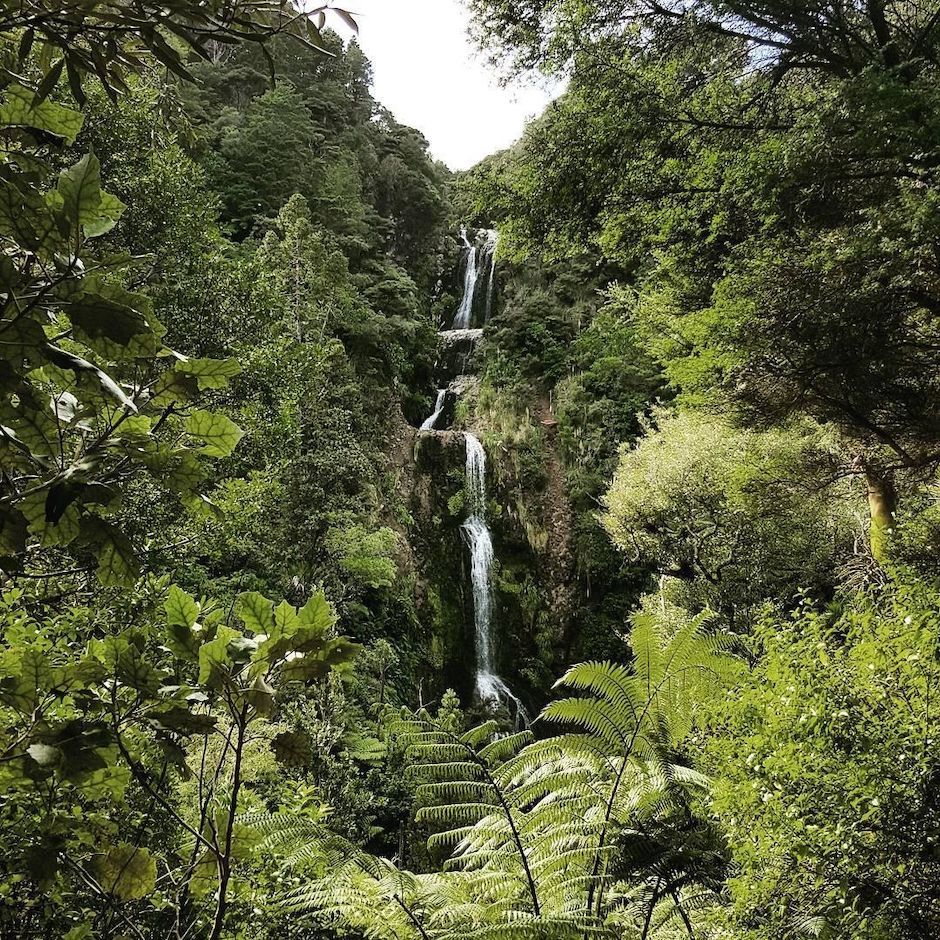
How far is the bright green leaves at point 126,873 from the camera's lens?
860mm

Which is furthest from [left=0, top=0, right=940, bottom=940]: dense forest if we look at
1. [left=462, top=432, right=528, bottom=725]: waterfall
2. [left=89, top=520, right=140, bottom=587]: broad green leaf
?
[left=462, top=432, right=528, bottom=725]: waterfall

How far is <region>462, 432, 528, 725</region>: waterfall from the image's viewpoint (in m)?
13.7

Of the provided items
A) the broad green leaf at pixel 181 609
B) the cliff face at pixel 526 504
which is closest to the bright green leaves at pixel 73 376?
the broad green leaf at pixel 181 609

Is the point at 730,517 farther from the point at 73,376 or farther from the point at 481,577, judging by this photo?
the point at 73,376

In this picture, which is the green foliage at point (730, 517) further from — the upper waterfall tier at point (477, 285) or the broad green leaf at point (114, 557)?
the upper waterfall tier at point (477, 285)

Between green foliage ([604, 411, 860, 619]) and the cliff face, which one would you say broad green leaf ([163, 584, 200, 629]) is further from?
the cliff face

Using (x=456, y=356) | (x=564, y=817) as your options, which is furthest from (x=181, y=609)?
(x=456, y=356)

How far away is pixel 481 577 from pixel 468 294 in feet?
37.9

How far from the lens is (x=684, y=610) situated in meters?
9.43

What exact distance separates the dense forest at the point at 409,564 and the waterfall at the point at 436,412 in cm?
470

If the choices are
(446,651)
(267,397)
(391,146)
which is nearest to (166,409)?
(267,397)

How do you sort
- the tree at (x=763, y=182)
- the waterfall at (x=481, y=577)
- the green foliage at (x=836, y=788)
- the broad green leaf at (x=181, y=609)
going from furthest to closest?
the waterfall at (x=481, y=577) < the tree at (x=763, y=182) < the green foliage at (x=836, y=788) < the broad green leaf at (x=181, y=609)

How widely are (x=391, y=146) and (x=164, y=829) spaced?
78.6 ft

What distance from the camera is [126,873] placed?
872mm
